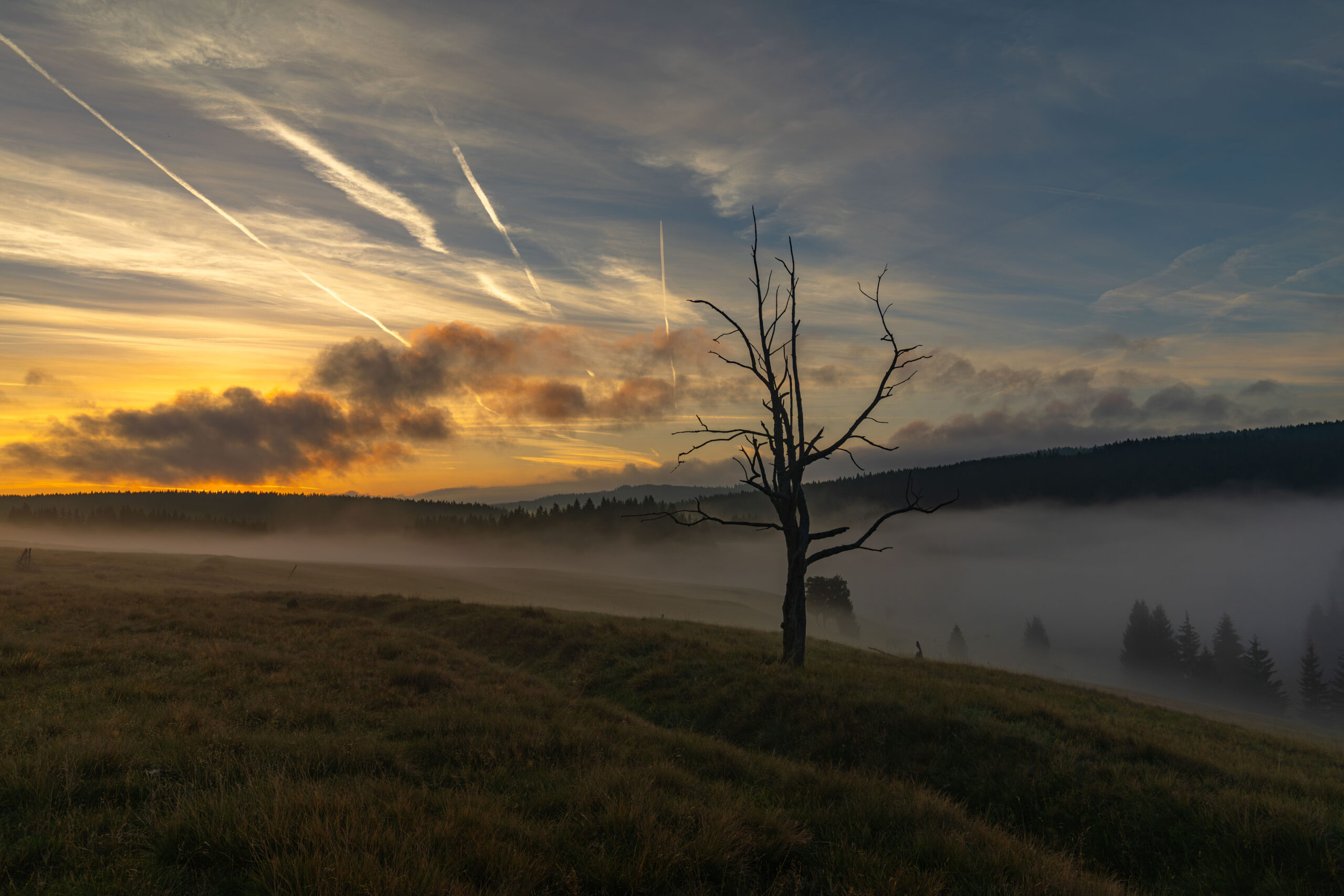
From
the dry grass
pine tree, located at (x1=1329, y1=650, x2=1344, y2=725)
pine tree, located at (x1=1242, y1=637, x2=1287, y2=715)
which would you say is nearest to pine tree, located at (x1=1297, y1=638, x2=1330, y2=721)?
pine tree, located at (x1=1329, y1=650, x2=1344, y2=725)

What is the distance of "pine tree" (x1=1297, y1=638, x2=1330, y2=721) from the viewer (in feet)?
292

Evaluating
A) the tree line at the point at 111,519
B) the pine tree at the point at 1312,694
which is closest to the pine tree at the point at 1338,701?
the pine tree at the point at 1312,694

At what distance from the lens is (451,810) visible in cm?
557

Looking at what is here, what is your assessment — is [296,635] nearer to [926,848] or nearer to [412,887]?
[412,887]

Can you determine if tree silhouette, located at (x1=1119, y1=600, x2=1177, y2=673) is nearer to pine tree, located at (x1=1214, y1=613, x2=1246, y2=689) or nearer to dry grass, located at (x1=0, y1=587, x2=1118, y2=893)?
pine tree, located at (x1=1214, y1=613, x2=1246, y2=689)

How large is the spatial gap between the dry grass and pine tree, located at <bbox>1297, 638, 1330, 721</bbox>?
413ft

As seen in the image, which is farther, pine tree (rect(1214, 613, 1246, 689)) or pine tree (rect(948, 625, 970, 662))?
pine tree (rect(948, 625, 970, 662))

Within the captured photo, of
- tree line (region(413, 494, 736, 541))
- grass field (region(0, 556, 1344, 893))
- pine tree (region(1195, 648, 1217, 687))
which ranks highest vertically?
grass field (region(0, 556, 1344, 893))

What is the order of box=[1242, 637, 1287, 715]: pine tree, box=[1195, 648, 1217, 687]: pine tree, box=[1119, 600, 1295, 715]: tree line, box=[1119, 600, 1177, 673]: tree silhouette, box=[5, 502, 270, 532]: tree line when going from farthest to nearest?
1. box=[5, 502, 270, 532]: tree line
2. box=[1119, 600, 1177, 673]: tree silhouette
3. box=[1195, 648, 1217, 687]: pine tree
4. box=[1119, 600, 1295, 715]: tree line
5. box=[1242, 637, 1287, 715]: pine tree

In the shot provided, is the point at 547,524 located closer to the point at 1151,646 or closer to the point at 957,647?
the point at 957,647

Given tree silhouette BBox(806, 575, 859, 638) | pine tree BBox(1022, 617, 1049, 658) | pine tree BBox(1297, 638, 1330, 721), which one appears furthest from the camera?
pine tree BBox(1022, 617, 1049, 658)

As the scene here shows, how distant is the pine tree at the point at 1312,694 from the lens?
88938 mm

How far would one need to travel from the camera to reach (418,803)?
19.5 ft

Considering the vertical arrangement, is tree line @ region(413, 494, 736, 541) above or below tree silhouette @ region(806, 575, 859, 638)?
above
